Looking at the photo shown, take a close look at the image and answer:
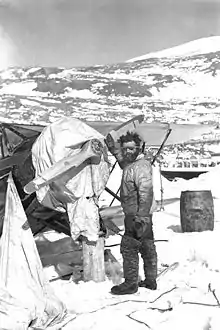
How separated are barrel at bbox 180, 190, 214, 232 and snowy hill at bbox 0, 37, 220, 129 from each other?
65.0m

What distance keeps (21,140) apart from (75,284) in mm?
2394

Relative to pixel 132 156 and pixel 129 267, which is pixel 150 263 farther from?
pixel 132 156

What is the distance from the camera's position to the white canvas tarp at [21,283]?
4434mm

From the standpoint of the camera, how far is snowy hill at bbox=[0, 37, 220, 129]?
3312 inches

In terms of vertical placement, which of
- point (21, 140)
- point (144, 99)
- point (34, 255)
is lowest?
point (34, 255)

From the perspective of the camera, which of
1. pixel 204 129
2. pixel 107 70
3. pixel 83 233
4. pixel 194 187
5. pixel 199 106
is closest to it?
pixel 83 233

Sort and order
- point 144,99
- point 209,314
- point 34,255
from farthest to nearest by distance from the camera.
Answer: point 144,99 → point 34,255 → point 209,314

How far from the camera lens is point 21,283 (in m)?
4.74

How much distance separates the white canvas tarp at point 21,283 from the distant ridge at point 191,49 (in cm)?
14516

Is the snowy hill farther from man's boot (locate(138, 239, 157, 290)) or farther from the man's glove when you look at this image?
the man's glove

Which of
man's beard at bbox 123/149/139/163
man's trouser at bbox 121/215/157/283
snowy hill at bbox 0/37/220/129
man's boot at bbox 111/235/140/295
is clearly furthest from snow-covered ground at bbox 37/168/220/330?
snowy hill at bbox 0/37/220/129

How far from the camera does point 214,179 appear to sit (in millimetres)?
15211

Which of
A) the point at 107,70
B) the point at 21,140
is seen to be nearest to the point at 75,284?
the point at 21,140

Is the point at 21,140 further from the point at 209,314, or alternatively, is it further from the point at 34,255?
the point at 209,314
